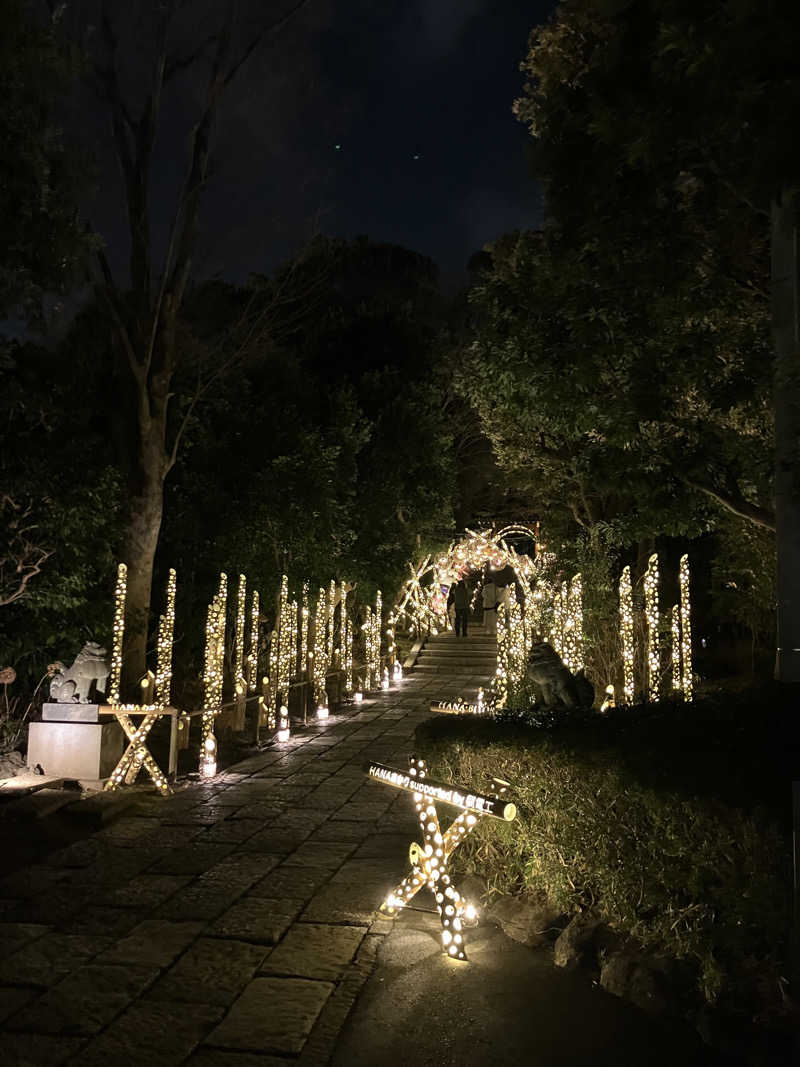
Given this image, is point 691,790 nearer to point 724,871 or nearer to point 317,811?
point 724,871

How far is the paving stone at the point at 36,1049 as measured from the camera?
350 centimetres

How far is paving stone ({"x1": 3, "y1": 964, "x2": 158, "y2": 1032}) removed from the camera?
382 cm

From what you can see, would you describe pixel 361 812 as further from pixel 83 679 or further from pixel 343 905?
pixel 83 679

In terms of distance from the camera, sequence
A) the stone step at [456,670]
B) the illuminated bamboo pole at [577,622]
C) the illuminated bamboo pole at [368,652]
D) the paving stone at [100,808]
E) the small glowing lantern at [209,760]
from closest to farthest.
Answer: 1. the paving stone at [100,808]
2. the small glowing lantern at [209,760]
3. the illuminated bamboo pole at [577,622]
4. the illuminated bamboo pole at [368,652]
5. the stone step at [456,670]

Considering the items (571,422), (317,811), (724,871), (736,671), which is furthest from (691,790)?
(736,671)

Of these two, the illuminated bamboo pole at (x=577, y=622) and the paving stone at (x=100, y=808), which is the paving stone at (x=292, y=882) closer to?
the paving stone at (x=100, y=808)

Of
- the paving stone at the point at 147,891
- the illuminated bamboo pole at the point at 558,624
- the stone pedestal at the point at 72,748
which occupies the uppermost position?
the illuminated bamboo pole at the point at 558,624

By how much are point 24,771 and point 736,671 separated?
1590 centimetres

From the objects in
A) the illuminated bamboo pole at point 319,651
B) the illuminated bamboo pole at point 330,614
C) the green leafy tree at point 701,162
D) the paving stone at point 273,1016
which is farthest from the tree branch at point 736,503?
the illuminated bamboo pole at point 330,614

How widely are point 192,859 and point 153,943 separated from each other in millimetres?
1688

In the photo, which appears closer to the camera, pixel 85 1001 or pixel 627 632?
pixel 85 1001

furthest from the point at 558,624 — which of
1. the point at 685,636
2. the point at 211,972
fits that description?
the point at 211,972

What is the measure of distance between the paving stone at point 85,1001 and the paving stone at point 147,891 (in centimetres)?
99

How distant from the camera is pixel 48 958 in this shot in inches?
179
